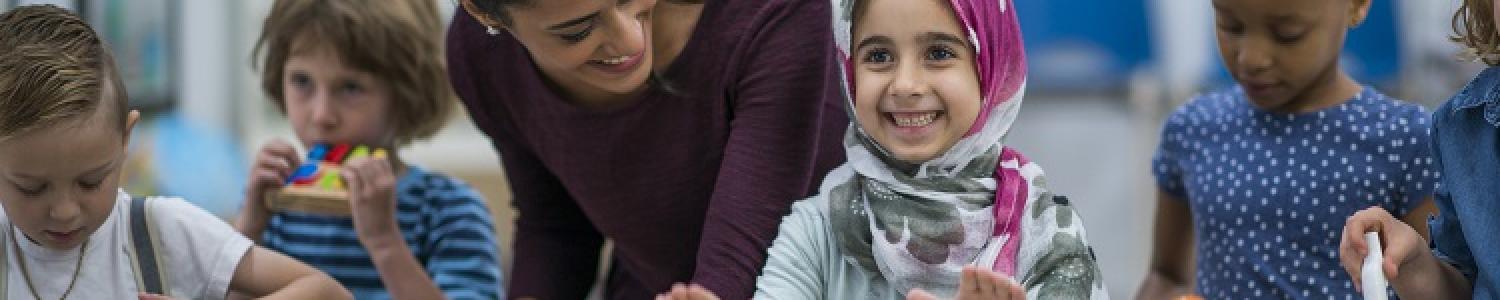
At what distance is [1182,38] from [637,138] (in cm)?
357

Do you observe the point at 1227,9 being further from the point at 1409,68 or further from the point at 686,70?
the point at 1409,68

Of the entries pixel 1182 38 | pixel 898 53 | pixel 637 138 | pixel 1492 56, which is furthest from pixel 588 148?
pixel 1182 38

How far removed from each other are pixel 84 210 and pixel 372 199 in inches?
22.3

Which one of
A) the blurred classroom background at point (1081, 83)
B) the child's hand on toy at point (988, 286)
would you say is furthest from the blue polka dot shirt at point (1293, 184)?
the blurred classroom background at point (1081, 83)

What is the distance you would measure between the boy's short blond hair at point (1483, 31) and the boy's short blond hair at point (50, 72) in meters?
1.31

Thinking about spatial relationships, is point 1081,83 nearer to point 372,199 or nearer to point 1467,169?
point 372,199

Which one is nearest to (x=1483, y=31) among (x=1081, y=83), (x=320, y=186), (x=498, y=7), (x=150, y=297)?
(x=498, y=7)

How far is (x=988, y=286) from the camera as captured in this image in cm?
164

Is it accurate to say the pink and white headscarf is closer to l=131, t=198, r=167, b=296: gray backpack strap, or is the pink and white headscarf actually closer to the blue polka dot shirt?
the blue polka dot shirt

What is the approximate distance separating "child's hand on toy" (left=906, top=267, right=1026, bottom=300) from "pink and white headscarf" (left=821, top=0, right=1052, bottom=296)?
131 millimetres

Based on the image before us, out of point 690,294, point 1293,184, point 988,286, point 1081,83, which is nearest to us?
point 988,286

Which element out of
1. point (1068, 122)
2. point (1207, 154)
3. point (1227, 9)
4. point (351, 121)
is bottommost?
point (1068, 122)

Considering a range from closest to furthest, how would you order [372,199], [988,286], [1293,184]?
[988,286] → [1293,184] → [372,199]

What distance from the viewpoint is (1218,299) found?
2.36m
